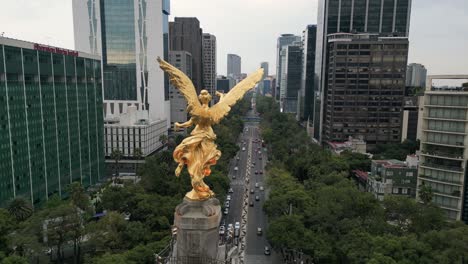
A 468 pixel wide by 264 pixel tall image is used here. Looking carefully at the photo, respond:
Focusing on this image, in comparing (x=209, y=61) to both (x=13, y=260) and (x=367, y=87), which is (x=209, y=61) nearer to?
(x=367, y=87)

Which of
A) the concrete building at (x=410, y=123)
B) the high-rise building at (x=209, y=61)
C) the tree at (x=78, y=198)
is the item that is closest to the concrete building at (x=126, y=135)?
the tree at (x=78, y=198)

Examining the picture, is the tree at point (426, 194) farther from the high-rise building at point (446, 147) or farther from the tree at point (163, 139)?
the tree at point (163, 139)

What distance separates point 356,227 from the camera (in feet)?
111

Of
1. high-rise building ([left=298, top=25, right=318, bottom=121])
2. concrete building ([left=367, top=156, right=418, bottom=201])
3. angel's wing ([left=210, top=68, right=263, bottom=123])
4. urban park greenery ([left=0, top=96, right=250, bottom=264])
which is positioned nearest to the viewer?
angel's wing ([left=210, top=68, right=263, bottom=123])

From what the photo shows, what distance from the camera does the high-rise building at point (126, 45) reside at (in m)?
88.4

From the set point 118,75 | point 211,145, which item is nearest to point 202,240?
point 211,145

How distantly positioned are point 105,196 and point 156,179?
7.33 m

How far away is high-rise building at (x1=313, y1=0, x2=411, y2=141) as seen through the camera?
9144 cm

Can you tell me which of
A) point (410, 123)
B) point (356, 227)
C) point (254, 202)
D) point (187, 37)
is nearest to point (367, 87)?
point (410, 123)

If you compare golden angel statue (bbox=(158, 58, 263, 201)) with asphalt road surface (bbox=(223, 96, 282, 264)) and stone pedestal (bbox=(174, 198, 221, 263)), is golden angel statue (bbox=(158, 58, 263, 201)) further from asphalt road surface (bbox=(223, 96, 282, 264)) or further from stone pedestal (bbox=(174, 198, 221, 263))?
asphalt road surface (bbox=(223, 96, 282, 264))

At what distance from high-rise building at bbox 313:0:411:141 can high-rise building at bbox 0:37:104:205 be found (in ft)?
183

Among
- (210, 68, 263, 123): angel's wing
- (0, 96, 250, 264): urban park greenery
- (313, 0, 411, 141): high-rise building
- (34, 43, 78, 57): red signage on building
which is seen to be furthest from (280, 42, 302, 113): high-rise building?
(210, 68, 263, 123): angel's wing

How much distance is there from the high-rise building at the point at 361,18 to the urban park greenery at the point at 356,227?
162ft

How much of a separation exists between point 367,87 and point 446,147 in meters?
40.1
